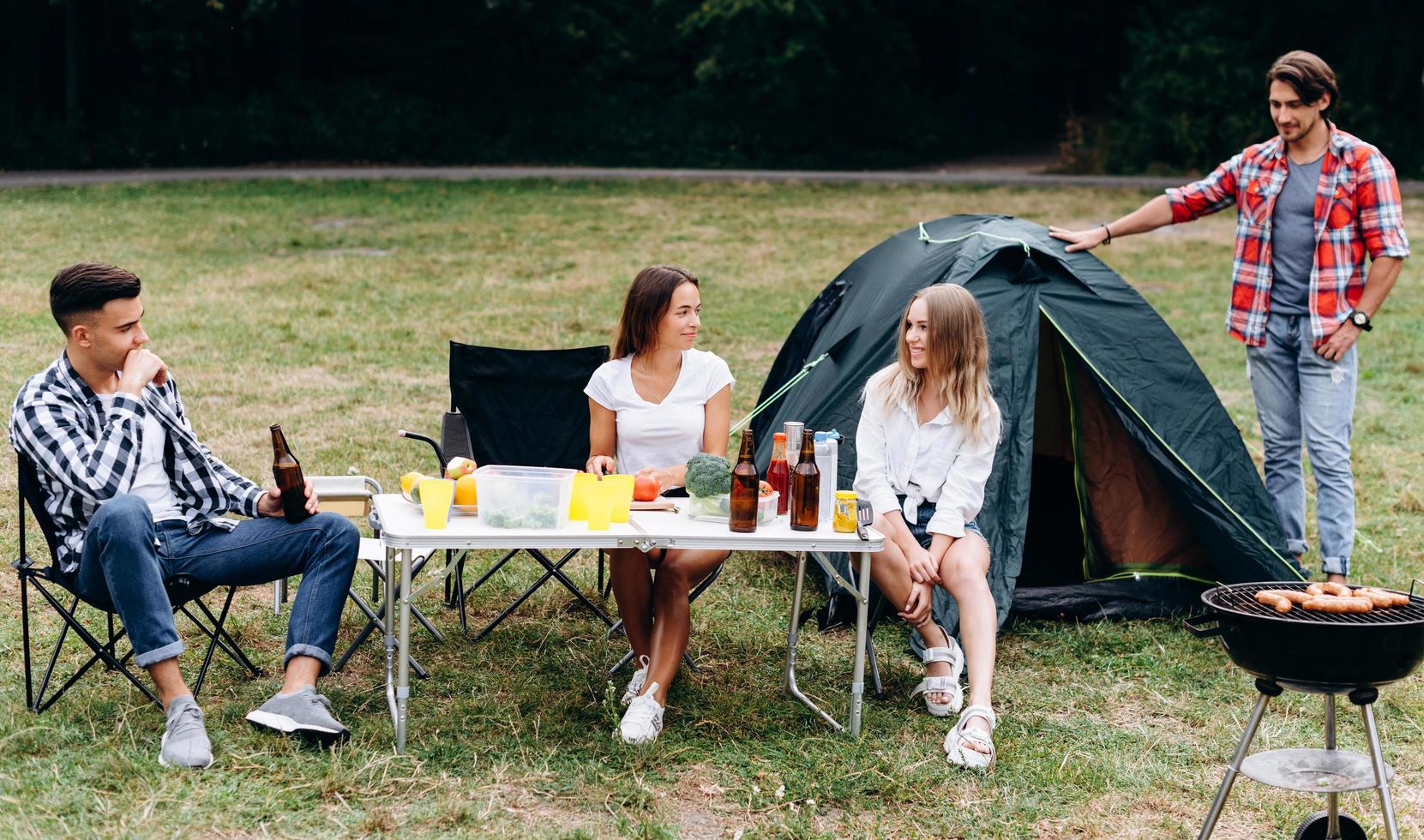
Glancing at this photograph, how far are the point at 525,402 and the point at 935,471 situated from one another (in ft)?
4.94

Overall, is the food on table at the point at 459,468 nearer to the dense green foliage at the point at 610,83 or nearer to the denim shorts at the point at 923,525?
the denim shorts at the point at 923,525

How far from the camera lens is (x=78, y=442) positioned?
351 centimetres

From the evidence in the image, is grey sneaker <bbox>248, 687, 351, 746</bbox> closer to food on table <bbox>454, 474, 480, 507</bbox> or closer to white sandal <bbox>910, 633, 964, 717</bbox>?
food on table <bbox>454, 474, 480, 507</bbox>

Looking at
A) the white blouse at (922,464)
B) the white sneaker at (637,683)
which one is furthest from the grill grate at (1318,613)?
the white sneaker at (637,683)

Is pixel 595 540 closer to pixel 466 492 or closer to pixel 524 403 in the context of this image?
pixel 466 492

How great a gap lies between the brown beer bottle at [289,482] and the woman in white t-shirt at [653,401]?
809 mm

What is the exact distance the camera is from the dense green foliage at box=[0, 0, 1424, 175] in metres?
20.8

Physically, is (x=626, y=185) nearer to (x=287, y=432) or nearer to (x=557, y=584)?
(x=287, y=432)

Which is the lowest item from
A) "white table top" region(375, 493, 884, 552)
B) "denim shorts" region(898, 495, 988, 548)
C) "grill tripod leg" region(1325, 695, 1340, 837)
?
"grill tripod leg" region(1325, 695, 1340, 837)

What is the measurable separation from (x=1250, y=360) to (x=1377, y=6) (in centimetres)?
2052

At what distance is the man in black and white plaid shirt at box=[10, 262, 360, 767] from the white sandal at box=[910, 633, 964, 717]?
1607mm

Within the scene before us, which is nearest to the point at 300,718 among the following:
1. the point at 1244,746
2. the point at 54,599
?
the point at 54,599

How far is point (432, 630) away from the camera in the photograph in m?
4.36

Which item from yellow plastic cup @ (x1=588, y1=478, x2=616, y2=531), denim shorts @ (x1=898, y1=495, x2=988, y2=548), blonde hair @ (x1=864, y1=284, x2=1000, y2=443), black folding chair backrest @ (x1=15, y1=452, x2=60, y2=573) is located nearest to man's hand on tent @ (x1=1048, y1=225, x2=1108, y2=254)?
blonde hair @ (x1=864, y1=284, x2=1000, y2=443)
